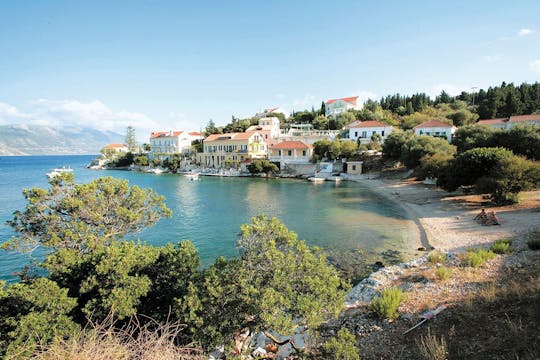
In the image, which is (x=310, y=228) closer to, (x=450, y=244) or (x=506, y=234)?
(x=450, y=244)

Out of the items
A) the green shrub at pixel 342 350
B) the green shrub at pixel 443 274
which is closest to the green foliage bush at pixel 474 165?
the green shrub at pixel 443 274

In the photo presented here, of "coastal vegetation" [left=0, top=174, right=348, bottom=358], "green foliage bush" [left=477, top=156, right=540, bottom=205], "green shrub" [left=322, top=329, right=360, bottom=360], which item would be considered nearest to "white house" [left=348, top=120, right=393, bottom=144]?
"green foliage bush" [left=477, top=156, right=540, bottom=205]

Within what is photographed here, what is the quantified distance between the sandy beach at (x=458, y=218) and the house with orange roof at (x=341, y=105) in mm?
55534

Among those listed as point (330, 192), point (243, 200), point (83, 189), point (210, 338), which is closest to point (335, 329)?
point (210, 338)

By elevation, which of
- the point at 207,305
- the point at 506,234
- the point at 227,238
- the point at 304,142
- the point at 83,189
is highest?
the point at 304,142

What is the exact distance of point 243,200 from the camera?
107ft

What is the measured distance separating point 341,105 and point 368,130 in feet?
90.0

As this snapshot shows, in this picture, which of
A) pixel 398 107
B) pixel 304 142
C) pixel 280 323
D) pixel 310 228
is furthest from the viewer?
pixel 398 107

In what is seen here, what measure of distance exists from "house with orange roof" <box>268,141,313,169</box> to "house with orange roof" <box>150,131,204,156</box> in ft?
101

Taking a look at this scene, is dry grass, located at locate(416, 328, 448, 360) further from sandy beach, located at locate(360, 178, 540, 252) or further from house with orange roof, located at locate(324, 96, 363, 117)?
house with orange roof, located at locate(324, 96, 363, 117)

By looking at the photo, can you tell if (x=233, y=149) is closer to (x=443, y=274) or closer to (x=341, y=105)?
(x=341, y=105)

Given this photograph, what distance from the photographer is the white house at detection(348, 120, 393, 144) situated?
5607 cm

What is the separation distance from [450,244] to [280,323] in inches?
528

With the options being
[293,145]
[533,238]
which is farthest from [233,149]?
[533,238]
